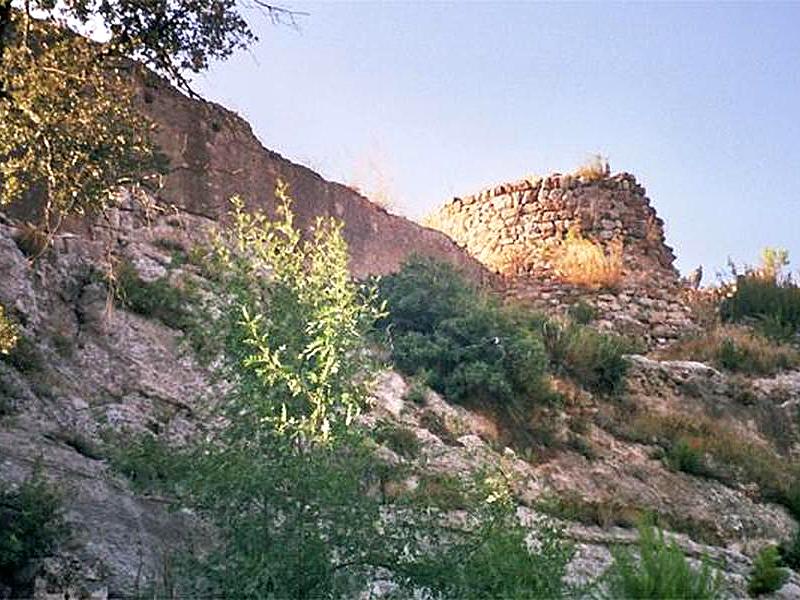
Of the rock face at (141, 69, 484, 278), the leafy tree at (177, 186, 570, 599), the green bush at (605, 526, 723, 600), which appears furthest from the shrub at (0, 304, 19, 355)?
the rock face at (141, 69, 484, 278)

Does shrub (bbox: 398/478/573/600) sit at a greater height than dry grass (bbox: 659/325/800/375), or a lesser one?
lesser

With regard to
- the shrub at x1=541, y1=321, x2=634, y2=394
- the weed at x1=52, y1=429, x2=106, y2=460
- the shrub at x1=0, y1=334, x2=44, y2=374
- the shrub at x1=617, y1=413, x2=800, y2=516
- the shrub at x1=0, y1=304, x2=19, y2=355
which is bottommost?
the weed at x1=52, y1=429, x2=106, y2=460

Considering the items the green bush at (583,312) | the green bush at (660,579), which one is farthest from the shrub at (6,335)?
the green bush at (583,312)

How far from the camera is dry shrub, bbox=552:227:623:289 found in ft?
52.1

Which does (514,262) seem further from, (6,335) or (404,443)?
(6,335)

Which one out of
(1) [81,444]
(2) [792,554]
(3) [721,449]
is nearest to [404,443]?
(1) [81,444]

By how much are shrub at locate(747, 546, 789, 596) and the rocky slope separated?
11cm

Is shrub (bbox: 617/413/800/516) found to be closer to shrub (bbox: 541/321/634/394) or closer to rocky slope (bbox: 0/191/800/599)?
rocky slope (bbox: 0/191/800/599)

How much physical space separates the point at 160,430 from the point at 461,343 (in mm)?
4189

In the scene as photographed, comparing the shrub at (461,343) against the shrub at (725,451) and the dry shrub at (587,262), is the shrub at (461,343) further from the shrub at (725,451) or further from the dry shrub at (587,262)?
the dry shrub at (587,262)

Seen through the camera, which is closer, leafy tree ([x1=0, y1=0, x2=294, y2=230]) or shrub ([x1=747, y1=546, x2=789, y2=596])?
leafy tree ([x1=0, y1=0, x2=294, y2=230])

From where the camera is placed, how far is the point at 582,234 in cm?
1684

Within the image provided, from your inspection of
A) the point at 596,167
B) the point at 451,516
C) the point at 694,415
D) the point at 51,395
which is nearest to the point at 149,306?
the point at 51,395

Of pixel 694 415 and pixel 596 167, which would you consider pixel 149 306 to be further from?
pixel 596 167
